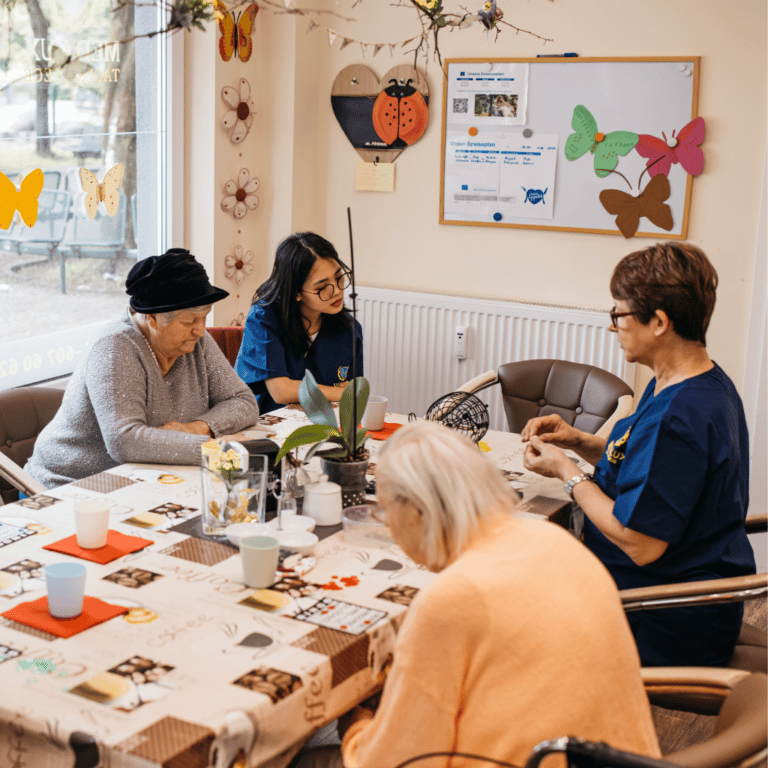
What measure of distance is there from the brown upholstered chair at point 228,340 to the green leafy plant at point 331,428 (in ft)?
4.38

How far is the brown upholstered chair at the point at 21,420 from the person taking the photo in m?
2.60

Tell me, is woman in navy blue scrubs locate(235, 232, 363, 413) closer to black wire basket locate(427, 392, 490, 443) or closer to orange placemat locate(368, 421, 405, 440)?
orange placemat locate(368, 421, 405, 440)

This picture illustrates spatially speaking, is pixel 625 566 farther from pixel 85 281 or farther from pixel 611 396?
pixel 85 281

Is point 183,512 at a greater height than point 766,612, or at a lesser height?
greater

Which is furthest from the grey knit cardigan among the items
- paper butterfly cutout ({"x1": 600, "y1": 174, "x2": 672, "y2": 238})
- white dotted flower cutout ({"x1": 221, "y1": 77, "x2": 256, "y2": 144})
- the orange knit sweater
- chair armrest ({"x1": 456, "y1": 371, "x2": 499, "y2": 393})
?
paper butterfly cutout ({"x1": 600, "y1": 174, "x2": 672, "y2": 238})

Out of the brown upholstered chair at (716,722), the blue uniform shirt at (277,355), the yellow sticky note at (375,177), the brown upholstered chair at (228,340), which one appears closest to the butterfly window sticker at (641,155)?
the yellow sticky note at (375,177)

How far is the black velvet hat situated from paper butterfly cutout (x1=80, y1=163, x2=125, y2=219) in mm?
1347

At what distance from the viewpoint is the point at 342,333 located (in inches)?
129

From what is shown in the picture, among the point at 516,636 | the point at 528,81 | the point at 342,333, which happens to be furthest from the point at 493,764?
the point at 528,81

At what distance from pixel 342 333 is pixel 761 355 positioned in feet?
5.37

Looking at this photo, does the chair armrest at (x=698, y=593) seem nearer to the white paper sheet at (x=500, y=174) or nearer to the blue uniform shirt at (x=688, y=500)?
the blue uniform shirt at (x=688, y=500)

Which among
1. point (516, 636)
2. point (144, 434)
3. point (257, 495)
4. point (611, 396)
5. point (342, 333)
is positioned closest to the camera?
point (516, 636)

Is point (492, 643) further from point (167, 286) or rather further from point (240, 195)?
point (240, 195)

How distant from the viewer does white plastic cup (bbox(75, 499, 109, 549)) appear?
1751 mm
